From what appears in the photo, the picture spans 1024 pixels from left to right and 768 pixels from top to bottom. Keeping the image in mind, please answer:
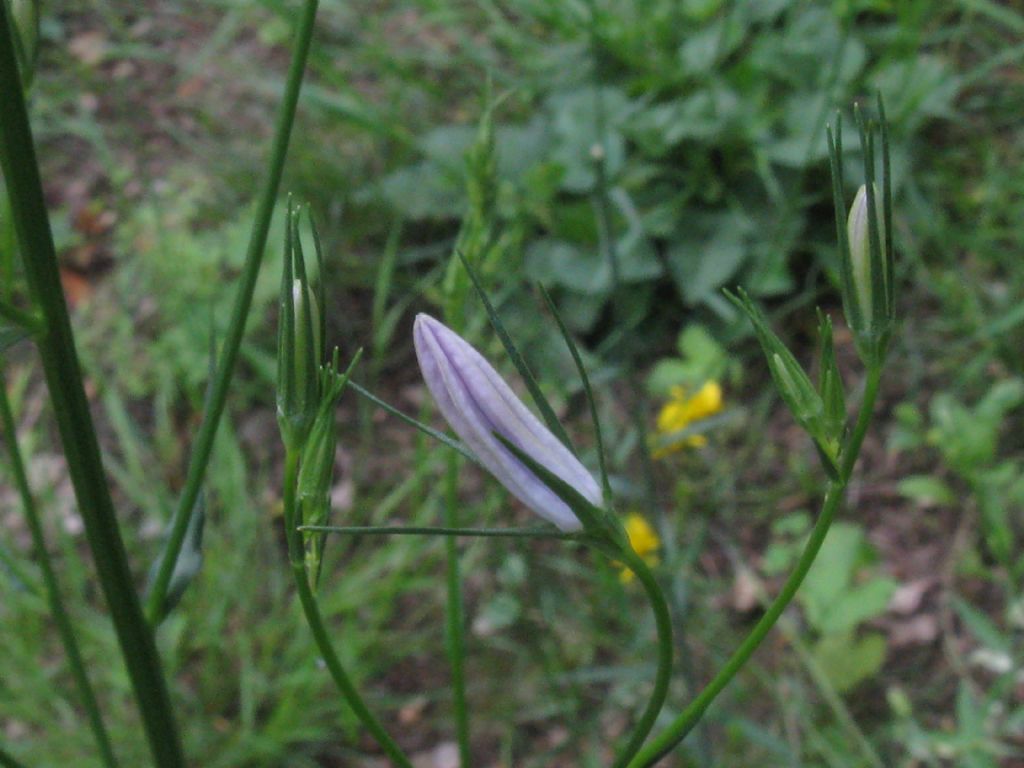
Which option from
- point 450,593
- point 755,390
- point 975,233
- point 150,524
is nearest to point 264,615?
point 150,524

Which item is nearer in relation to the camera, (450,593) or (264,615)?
(450,593)

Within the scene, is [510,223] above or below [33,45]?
below

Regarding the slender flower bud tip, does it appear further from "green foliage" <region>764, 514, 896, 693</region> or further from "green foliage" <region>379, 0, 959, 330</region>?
"green foliage" <region>379, 0, 959, 330</region>

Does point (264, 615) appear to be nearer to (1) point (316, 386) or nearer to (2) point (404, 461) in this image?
(2) point (404, 461)

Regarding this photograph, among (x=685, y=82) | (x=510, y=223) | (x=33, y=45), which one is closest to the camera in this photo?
(x=33, y=45)

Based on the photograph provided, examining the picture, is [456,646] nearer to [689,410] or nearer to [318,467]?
[318,467]

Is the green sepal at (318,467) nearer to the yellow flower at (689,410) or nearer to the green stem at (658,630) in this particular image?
the green stem at (658,630)

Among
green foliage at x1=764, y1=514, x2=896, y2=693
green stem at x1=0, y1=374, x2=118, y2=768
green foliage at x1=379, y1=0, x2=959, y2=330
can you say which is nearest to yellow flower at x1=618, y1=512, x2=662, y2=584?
green foliage at x1=764, y1=514, x2=896, y2=693
